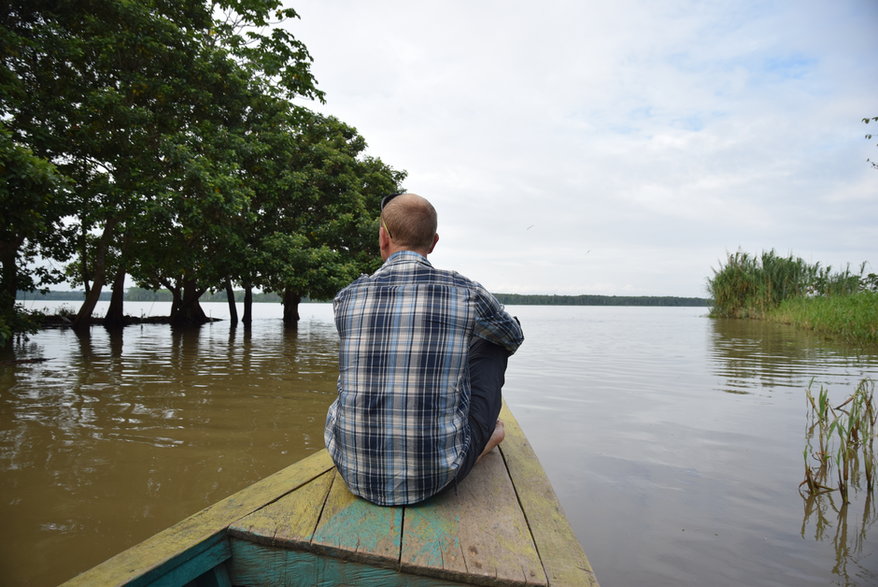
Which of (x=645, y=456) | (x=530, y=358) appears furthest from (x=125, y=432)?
(x=530, y=358)

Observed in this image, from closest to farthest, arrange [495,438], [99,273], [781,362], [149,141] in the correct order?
[495,438], [781,362], [149,141], [99,273]

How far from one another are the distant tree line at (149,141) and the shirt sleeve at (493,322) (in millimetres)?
6873

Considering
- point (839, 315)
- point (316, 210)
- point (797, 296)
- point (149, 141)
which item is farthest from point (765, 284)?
point (149, 141)

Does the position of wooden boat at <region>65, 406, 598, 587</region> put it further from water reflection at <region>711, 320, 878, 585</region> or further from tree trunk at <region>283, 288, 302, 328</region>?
tree trunk at <region>283, 288, 302, 328</region>

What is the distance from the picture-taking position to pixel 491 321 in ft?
6.97

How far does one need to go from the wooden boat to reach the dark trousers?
0.75ft

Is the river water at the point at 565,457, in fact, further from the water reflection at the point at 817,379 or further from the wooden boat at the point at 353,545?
the wooden boat at the point at 353,545

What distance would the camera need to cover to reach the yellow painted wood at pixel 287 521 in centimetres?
170

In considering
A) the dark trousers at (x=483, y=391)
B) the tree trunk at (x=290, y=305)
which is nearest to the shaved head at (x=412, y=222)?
the dark trousers at (x=483, y=391)

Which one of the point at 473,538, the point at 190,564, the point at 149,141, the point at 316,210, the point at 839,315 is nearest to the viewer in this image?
the point at 190,564

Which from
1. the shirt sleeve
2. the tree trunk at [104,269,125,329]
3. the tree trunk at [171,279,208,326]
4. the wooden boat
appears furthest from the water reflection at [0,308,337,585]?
the tree trunk at [171,279,208,326]

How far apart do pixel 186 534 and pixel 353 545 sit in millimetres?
579

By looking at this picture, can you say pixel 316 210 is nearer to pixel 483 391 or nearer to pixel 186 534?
pixel 483 391

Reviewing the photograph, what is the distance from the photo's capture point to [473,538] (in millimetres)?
1732
